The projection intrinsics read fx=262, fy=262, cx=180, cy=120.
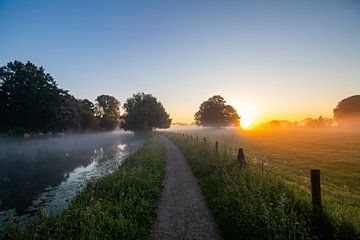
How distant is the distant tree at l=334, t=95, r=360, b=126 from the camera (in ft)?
396

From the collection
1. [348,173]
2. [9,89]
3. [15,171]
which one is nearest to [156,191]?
[348,173]

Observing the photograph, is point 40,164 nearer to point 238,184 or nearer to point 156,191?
point 156,191

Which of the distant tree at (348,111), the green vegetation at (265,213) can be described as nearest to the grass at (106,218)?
the green vegetation at (265,213)

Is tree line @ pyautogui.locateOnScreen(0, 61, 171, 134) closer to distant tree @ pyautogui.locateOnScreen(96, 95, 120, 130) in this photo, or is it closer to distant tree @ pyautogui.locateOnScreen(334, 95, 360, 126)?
distant tree @ pyautogui.locateOnScreen(96, 95, 120, 130)

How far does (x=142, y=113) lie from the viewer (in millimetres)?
100312

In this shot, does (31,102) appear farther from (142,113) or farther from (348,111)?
(348,111)

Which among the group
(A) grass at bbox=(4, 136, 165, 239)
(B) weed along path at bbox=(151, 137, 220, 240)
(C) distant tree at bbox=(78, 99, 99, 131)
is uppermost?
(C) distant tree at bbox=(78, 99, 99, 131)

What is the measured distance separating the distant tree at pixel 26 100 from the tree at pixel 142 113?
33.8 metres

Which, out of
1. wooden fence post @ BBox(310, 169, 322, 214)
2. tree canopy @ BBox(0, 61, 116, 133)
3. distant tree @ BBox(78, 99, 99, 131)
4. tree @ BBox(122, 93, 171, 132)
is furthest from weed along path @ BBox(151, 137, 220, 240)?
distant tree @ BBox(78, 99, 99, 131)

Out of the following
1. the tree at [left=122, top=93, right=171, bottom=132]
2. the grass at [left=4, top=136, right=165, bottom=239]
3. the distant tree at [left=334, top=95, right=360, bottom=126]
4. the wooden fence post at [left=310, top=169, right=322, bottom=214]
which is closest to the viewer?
the wooden fence post at [left=310, top=169, right=322, bottom=214]

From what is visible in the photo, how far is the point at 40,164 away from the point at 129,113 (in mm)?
74684

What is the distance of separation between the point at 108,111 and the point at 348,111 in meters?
115

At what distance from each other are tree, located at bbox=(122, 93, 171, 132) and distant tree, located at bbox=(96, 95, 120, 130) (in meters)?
17.1

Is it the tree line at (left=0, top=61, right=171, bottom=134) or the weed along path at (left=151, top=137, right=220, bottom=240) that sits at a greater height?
the tree line at (left=0, top=61, right=171, bottom=134)
